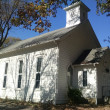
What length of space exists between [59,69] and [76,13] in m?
7.82

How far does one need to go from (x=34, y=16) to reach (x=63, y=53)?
4.02 m

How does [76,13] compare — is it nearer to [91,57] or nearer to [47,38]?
[47,38]

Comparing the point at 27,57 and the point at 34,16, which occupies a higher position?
the point at 34,16

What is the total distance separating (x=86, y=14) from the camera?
57.6 ft

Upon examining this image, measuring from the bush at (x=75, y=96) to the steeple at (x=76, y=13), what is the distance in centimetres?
770

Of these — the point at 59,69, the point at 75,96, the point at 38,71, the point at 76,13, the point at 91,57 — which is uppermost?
the point at 76,13

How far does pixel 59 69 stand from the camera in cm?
1200

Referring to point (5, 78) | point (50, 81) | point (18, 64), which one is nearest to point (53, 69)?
point (50, 81)

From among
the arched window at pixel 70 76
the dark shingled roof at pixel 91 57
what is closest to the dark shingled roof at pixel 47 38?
the dark shingled roof at pixel 91 57

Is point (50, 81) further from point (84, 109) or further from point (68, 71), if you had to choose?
point (84, 109)

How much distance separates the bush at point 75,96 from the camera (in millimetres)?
11562

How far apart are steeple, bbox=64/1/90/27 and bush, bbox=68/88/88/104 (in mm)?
7696

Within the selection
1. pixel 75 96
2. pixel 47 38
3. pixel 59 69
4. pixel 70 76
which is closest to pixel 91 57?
pixel 70 76

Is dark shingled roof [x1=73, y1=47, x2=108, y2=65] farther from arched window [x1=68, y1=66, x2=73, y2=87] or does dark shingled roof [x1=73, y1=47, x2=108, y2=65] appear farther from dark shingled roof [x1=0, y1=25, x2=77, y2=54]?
dark shingled roof [x1=0, y1=25, x2=77, y2=54]
